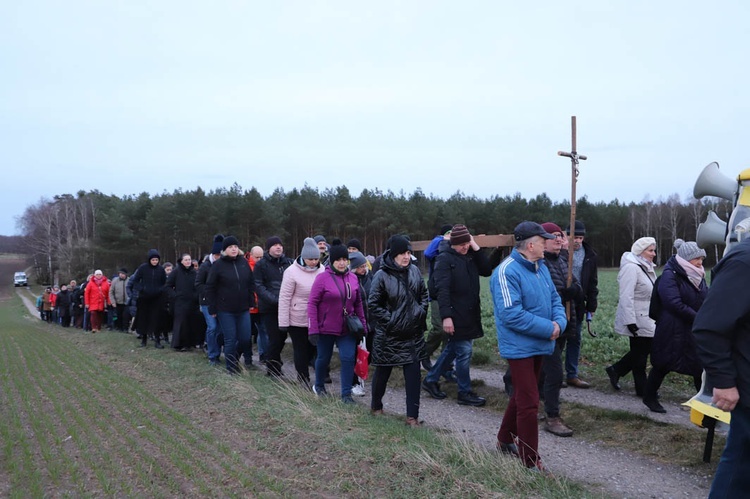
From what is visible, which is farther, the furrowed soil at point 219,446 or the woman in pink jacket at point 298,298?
the woman in pink jacket at point 298,298

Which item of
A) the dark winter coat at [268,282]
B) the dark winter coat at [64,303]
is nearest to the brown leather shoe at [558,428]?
the dark winter coat at [268,282]

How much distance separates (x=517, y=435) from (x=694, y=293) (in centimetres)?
287

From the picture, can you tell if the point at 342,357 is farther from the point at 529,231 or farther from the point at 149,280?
the point at 149,280

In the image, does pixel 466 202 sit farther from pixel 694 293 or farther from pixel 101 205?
pixel 694 293

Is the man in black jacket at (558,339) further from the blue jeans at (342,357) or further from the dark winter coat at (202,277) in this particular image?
the dark winter coat at (202,277)

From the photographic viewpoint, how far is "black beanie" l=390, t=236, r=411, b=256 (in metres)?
6.40

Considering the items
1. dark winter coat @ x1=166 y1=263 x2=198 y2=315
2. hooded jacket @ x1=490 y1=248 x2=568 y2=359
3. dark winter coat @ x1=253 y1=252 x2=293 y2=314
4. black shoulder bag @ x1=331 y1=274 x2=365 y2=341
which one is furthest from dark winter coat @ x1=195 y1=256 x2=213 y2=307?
hooded jacket @ x1=490 y1=248 x2=568 y2=359

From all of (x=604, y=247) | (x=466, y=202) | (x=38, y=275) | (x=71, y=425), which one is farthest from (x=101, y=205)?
(x=71, y=425)

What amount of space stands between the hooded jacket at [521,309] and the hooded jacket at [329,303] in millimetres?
2754

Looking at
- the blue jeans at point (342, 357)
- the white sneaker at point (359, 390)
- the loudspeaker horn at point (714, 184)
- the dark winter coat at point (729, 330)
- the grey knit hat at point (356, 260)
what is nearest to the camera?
the dark winter coat at point (729, 330)

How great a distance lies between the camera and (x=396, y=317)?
6426mm

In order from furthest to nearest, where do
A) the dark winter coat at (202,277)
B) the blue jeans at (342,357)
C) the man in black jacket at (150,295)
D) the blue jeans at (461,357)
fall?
1. the man in black jacket at (150,295)
2. the dark winter coat at (202,277)
3. the blue jeans at (342,357)
4. the blue jeans at (461,357)

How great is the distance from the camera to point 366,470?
16.0 ft

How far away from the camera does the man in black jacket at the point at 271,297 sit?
29.5ft
